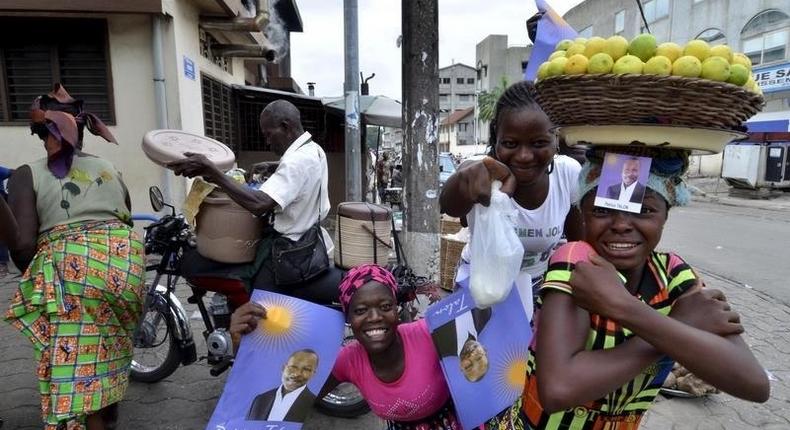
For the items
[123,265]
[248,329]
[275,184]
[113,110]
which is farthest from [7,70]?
[248,329]

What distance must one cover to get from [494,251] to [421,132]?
2.51 m

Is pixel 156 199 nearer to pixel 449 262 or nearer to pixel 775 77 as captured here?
pixel 449 262

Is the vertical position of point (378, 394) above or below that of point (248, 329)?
below

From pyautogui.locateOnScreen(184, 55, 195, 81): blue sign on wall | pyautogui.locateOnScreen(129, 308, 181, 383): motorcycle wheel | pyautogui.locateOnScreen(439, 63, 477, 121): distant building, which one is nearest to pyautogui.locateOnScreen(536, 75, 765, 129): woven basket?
pyautogui.locateOnScreen(129, 308, 181, 383): motorcycle wheel

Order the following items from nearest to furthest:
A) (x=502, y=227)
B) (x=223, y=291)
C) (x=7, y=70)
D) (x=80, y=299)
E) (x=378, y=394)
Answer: (x=502, y=227) → (x=378, y=394) → (x=80, y=299) → (x=223, y=291) → (x=7, y=70)

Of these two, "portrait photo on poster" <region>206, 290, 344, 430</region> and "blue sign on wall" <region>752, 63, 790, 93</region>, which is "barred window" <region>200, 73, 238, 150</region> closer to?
"portrait photo on poster" <region>206, 290, 344, 430</region>

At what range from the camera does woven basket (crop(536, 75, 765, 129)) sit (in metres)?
0.97

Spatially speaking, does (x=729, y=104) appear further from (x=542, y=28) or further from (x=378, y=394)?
(x=378, y=394)

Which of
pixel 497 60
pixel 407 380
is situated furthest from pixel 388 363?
pixel 497 60

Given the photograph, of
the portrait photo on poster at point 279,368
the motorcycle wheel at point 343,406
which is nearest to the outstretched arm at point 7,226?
the portrait photo on poster at point 279,368

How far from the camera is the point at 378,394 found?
178cm

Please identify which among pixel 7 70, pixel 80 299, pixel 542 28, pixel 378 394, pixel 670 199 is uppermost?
pixel 7 70

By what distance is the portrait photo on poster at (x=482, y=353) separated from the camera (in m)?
1.59

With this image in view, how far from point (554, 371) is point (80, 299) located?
2.26m
